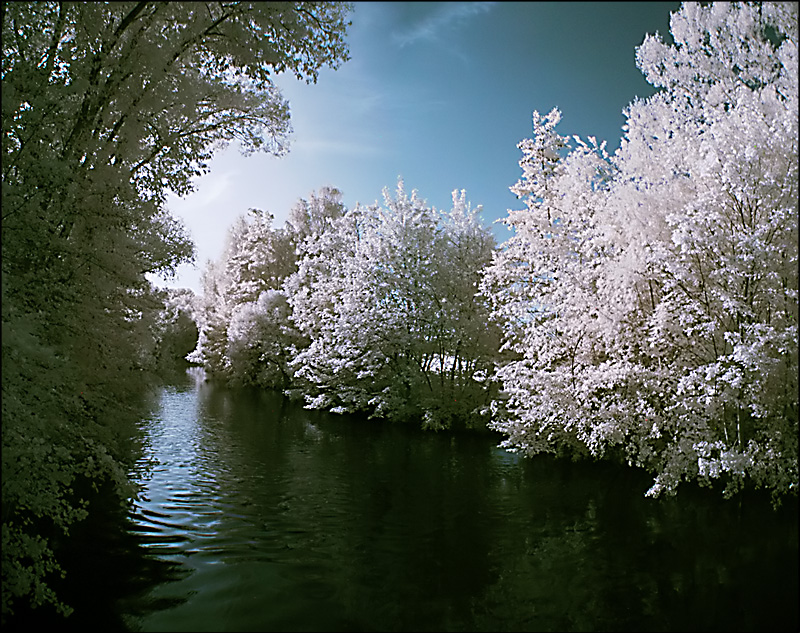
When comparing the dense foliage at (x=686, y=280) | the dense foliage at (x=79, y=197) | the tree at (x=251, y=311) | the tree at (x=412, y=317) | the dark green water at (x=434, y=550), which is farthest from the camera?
the tree at (x=251, y=311)

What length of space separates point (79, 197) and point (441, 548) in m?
5.77

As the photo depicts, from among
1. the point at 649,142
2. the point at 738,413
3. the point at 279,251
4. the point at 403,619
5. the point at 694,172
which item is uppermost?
the point at 279,251

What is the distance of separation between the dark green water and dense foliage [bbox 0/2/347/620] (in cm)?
131

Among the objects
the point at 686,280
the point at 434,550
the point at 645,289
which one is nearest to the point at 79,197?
the point at 434,550

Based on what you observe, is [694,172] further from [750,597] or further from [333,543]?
[333,543]

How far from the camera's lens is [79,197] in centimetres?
577

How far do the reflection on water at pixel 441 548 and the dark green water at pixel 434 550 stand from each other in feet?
0.08

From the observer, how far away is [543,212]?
1380cm

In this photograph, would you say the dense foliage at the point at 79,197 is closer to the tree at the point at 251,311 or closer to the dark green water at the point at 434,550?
the dark green water at the point at 434,550

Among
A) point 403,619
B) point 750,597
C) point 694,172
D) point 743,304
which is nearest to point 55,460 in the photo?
point 403,619

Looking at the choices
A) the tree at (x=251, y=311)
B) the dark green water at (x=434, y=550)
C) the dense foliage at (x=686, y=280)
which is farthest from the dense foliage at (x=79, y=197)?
the tree at (x=251, y=311)

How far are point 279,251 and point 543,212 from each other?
22355mm

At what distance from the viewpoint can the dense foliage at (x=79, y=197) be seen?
4.32m

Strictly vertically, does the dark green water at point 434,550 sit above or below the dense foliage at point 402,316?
below
